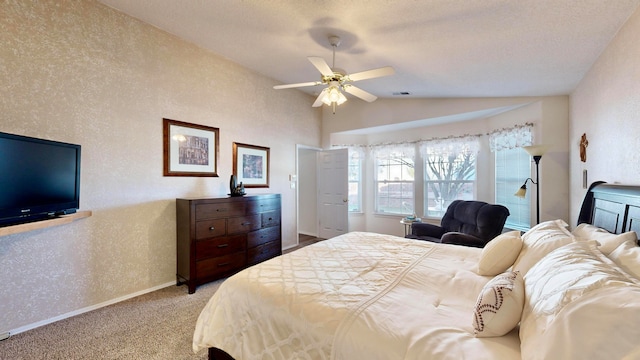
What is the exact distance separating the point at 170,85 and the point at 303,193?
3412 millimetres

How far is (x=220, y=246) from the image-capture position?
315 centimetres

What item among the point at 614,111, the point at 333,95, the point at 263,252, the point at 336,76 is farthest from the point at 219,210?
the point at 614,111

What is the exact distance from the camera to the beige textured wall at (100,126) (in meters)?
2.16

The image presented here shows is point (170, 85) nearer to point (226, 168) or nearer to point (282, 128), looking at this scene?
point (226, 168)

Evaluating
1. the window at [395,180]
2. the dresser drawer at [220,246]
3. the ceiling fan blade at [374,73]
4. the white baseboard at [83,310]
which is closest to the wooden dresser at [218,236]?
the dresser drawer at [220,246]

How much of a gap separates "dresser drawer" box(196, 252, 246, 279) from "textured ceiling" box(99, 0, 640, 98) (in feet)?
8.45

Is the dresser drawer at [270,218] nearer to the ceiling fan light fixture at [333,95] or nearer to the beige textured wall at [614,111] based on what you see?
the ceiling fan light fixture at [333,95]

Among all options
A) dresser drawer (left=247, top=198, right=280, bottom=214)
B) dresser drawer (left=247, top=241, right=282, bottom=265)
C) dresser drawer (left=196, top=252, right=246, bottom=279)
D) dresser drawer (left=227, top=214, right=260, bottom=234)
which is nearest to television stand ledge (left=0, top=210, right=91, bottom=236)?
dresser drawer (left=196, top=252, right=246, bottom=279)

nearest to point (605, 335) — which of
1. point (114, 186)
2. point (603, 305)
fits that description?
point (603, 305)

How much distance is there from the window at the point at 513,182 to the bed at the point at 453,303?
6.10 feet

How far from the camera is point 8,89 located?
2.09 meters

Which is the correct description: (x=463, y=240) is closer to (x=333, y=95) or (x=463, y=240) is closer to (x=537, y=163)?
(x=537, y=163)

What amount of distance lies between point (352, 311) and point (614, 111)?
2.58 m

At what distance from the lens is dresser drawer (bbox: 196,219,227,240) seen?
296cm
